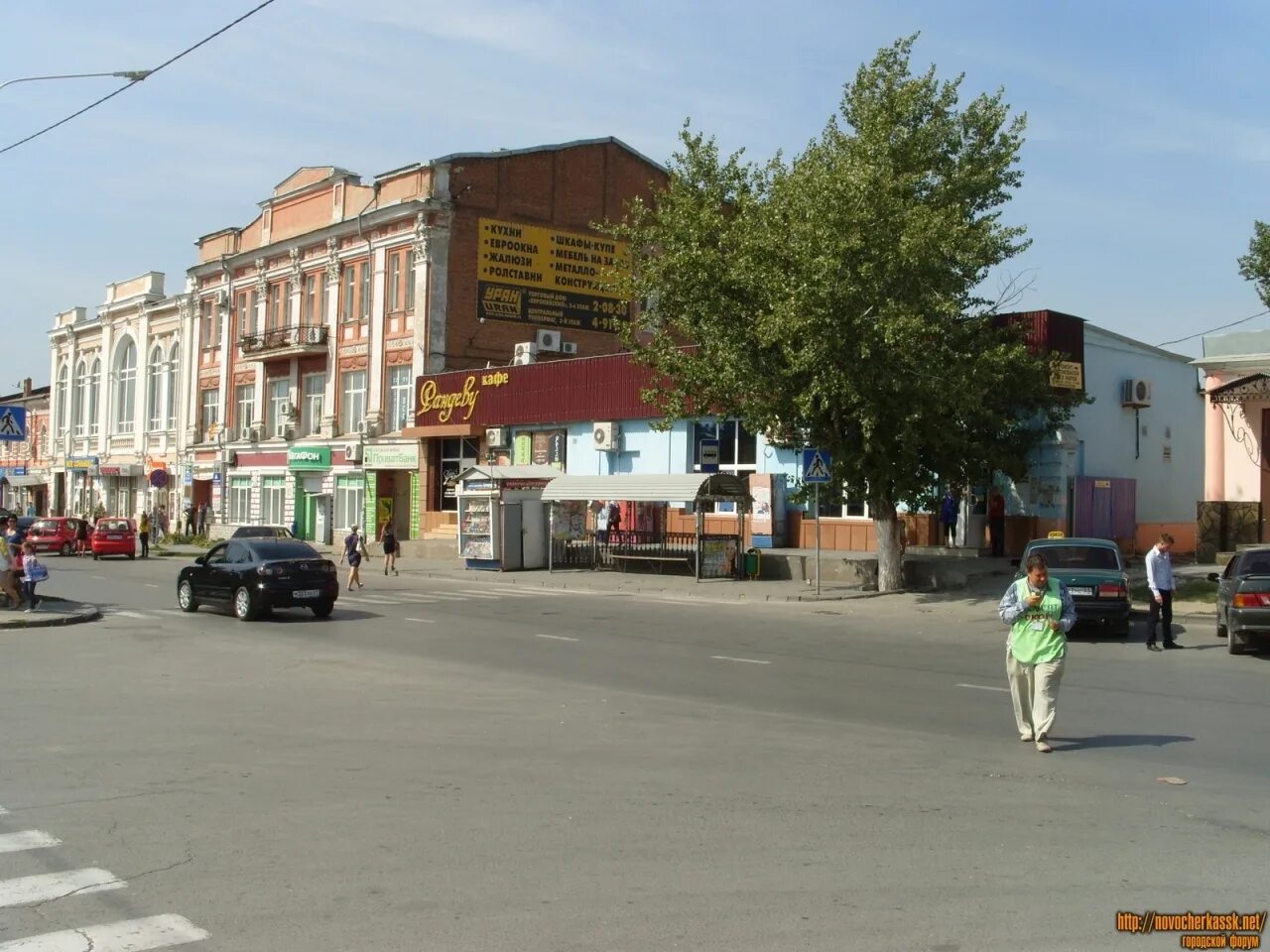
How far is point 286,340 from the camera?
55156 millimetres

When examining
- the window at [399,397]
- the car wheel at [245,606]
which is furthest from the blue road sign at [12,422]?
the window at [399,397]

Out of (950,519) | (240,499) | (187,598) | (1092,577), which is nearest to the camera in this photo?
(1092,577)

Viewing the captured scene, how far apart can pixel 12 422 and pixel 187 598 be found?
469 centimetres

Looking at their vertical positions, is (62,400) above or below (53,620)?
above

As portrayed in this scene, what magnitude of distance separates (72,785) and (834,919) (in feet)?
18.5

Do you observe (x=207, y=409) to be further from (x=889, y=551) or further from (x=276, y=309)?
(x=889, y=551)

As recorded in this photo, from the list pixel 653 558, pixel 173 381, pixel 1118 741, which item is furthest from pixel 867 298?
pixel 173 381

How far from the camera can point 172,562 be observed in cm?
4472

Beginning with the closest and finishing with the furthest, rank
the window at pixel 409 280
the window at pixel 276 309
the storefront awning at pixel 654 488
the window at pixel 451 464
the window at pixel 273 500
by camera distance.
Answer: the storefront awning at pixel 654 488
the window at pixel 451 464
the window at pixel 409 280
the window at pixel 273 500
the window at pixel 276 309

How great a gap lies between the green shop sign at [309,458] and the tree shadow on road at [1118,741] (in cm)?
4485

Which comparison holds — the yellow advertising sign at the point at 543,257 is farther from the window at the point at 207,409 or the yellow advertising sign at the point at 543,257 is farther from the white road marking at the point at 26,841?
the white road marking at the point at 26,841

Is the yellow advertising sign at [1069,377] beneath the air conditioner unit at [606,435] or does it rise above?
above

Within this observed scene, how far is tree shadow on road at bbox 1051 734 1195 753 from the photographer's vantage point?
406 inches

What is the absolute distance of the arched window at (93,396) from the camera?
73.6m
